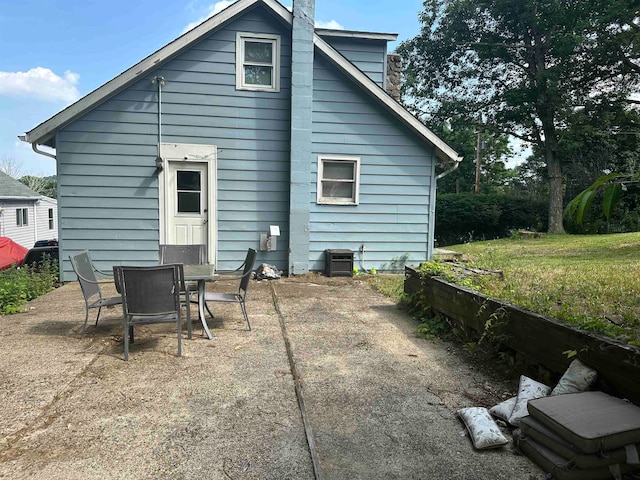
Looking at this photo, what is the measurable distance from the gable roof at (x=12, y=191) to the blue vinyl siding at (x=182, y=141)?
15.3 m

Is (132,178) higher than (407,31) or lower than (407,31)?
lower

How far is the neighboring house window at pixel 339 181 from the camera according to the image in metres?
8.65

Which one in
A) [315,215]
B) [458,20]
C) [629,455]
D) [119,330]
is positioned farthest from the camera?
[458,20]

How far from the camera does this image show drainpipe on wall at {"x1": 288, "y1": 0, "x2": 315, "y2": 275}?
26.6 ft

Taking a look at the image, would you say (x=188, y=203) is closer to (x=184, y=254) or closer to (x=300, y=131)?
(x=300, y=131)

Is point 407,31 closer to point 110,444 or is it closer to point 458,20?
point 458,20

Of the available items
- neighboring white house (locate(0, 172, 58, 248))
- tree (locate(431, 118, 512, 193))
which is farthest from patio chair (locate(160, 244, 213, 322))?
tree (locate(431, 118, 512, 193))

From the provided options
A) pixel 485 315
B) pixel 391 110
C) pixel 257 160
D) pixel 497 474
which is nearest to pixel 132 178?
pixel 257 160

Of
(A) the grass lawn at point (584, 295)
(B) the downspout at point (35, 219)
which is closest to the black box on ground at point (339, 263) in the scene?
(A) the grass lawn at point (584, 295)

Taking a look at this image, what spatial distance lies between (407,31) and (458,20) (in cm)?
304

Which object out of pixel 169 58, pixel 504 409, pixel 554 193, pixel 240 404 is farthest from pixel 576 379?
pixel 554 193

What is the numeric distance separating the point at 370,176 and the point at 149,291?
5.88 metres

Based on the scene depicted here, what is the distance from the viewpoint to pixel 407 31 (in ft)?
77.6

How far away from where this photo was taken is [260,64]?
8.40 m
